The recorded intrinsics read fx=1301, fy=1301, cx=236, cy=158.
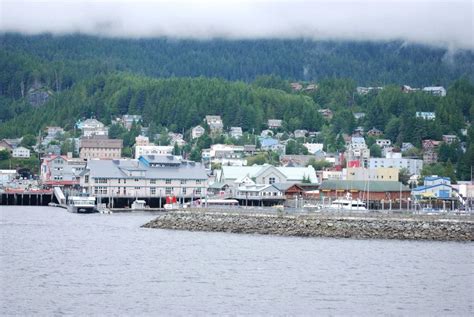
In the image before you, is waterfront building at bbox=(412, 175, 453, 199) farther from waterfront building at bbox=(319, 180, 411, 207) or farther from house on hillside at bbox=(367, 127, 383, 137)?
house on hillside at bbox=(367, 127, 383, 137)


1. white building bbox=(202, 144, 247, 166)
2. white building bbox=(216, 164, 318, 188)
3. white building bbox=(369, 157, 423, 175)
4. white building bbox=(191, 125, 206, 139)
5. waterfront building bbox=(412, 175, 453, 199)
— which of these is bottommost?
waterfront building bbox=(412, 175, 453, 199)

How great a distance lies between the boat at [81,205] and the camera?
3516 inches

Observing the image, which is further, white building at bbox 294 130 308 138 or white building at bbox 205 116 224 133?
white building at bbox 294 130 308 138

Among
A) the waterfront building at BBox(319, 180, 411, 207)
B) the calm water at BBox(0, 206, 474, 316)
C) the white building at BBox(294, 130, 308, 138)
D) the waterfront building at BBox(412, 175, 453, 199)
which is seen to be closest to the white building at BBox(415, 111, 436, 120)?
the white building at BBox(294, 130, 308, 138)

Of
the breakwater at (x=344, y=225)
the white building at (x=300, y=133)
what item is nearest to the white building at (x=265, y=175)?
the breakwater at (x=344, y=225)

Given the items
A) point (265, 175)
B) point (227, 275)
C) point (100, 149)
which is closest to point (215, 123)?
point (100, 149)

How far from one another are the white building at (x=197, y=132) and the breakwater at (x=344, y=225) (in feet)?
323

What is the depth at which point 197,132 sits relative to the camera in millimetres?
167750

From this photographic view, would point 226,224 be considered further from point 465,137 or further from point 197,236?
point 465,137

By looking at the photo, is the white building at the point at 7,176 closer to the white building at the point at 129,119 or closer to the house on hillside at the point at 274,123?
the white building at the point at 129,119

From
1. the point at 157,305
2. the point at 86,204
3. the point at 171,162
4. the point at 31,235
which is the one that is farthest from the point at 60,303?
the point at 171,162

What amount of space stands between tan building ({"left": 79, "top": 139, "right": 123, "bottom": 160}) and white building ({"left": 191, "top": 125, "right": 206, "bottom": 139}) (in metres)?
17.1

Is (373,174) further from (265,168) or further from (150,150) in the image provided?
(150,150)

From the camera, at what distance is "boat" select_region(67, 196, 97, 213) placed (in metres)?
89.3
